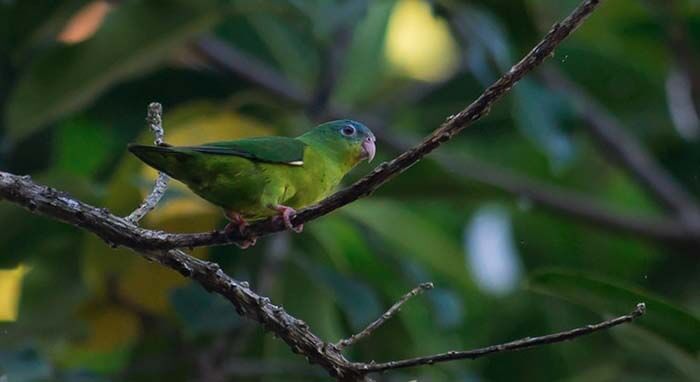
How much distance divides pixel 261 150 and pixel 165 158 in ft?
0.74

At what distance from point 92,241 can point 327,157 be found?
4.77 ft

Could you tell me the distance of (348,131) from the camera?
289 cm

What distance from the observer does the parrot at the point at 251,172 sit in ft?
8.02

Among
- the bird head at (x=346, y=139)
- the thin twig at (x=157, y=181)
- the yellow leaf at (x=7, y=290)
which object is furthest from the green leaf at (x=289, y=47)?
the thin twig at (x=157, y=181)

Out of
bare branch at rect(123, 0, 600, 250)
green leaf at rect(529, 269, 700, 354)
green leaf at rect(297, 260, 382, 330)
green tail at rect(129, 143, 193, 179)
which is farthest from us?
green leaf at rect(297, 260, 382, 330)

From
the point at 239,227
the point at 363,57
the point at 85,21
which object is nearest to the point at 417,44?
the point at 363,57

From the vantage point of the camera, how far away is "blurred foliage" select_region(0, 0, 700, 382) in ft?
12.7

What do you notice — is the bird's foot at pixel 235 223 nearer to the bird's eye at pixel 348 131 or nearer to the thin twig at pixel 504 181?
the bird's eye at pixel 348 131

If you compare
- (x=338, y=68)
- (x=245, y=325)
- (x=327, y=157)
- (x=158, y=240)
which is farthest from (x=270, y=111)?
(x=158, y=240)

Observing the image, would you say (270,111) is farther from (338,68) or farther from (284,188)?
(284,188)

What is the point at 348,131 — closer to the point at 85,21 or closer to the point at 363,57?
the point at 85,21

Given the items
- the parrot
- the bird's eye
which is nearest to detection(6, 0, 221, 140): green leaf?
the bird's eye

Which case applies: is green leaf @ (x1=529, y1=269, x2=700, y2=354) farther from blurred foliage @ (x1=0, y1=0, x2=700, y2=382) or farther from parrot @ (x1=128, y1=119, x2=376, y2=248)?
parrot @ (x1=128, y1=119, x2=376, y2=248)

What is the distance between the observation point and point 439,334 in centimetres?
472
